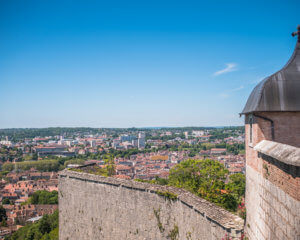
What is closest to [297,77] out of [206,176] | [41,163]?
[206,176]

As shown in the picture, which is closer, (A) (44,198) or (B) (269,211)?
(B) (269,211)

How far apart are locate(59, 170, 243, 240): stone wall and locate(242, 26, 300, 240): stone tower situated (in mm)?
790

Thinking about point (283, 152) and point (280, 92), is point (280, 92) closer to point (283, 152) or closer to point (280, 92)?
point (280, 92)

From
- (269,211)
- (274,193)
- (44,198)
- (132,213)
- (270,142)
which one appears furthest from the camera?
(44,198)

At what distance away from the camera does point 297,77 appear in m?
7.14

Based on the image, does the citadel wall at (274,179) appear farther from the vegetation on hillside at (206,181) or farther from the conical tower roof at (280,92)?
the vegetation on hillside at (206,181)

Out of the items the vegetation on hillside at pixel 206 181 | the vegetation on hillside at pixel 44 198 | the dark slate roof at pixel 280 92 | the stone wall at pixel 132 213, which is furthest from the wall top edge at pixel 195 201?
the vegetation on hillside at pixel 44 198

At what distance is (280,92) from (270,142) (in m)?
1.59

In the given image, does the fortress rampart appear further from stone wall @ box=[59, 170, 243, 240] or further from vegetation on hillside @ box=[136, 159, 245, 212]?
vegetation on hillside @ box=[136, 159, 245, 212]

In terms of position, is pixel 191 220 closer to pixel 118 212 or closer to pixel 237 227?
pixel 237 227

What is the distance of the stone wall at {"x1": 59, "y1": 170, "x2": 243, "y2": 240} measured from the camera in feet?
24.9

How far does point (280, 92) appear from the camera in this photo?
7.04 meters

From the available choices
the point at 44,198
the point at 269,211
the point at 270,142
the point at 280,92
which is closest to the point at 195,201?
the point at 269,211

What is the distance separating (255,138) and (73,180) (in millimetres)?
9872
